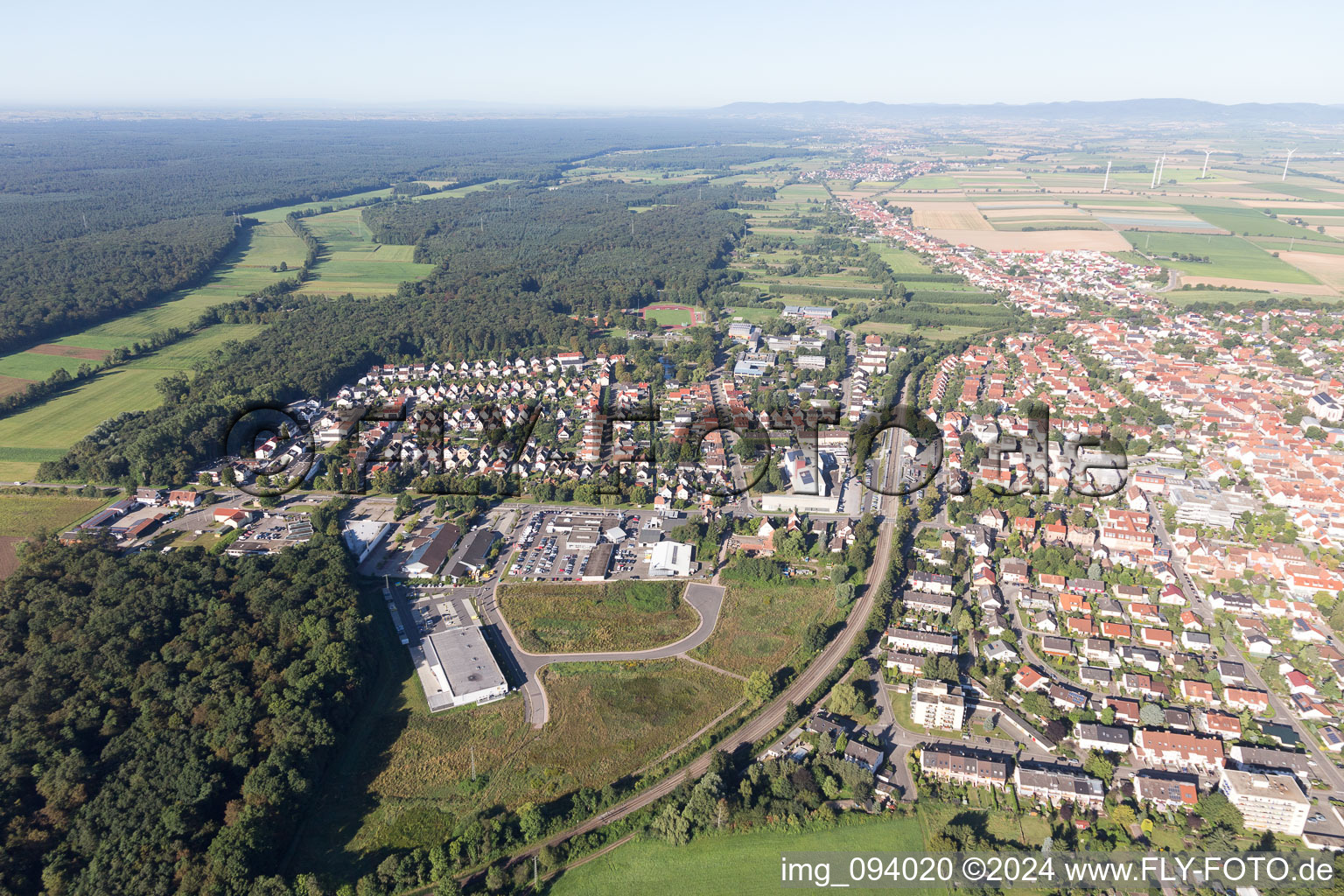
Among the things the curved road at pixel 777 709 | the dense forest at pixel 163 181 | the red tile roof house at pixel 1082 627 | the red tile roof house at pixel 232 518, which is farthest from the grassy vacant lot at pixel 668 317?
the red tile roof house at pixel 1082 627

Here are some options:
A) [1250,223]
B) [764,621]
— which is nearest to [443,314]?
[764,621]

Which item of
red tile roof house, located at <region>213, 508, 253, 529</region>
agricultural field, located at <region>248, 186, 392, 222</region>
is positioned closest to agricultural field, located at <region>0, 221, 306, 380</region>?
agricultural field, located at <region>248, 186, 392, 222</region>

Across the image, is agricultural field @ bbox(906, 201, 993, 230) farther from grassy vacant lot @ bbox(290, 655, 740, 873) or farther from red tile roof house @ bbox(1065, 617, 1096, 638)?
grassy vacant lot @ bbox(290, 655, 740, 873)

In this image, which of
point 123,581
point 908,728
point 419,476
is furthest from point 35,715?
point 908,728

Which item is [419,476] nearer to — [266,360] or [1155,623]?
[266,360]

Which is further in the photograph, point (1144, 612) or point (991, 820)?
point (1144, 612)

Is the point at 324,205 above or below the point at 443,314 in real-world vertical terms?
above

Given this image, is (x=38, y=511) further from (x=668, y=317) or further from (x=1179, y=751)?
(x=1179, y=751)
